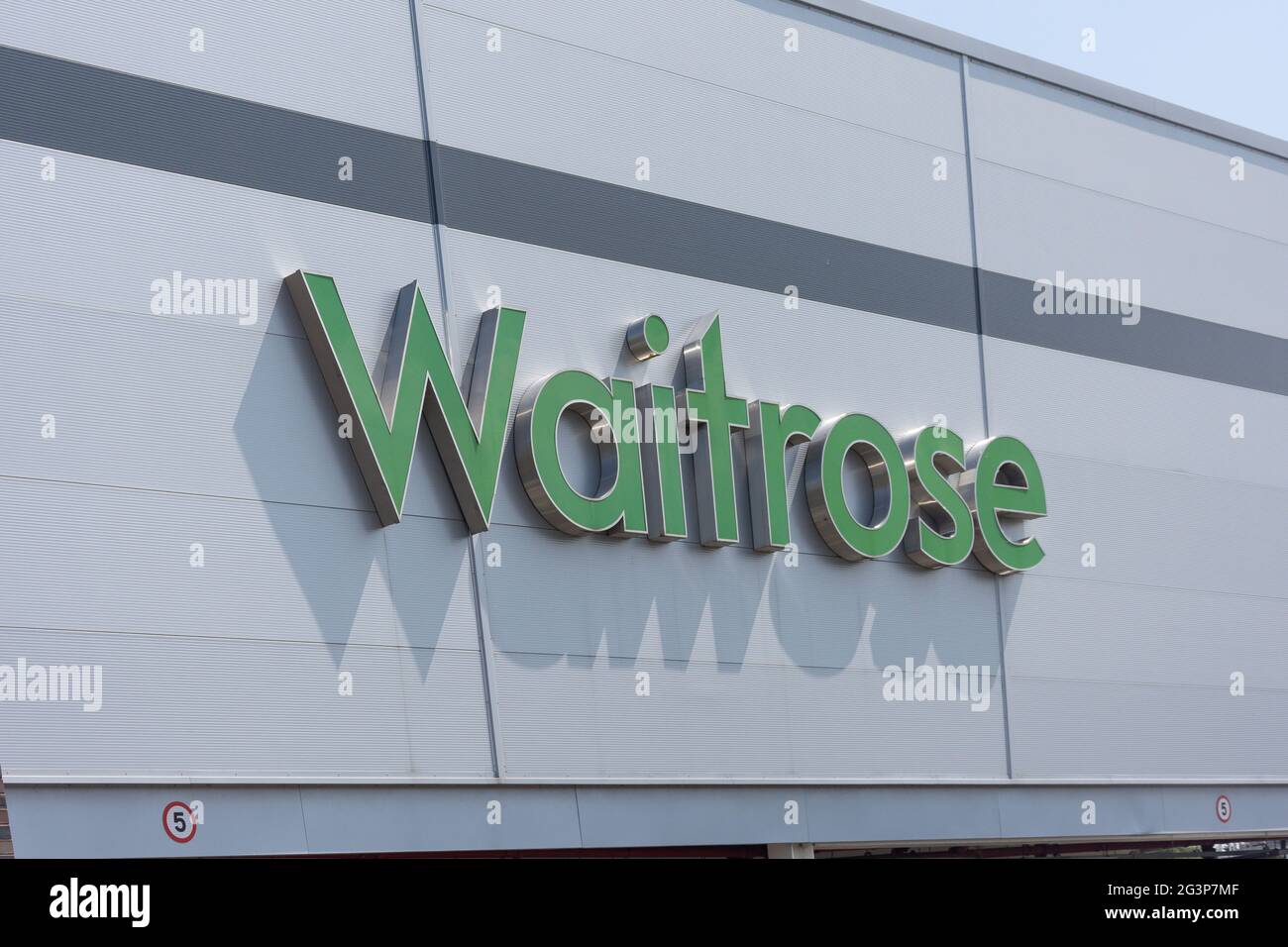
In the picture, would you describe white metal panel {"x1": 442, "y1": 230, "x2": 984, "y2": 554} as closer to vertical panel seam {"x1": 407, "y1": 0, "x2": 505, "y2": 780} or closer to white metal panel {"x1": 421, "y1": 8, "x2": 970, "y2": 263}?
vertical panel seam {"x1": 407, "y1": 0, "x2": 505, "y2": 780}

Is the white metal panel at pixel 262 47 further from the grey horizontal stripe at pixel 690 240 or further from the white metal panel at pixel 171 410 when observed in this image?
the white metal panel at pixel 171 410

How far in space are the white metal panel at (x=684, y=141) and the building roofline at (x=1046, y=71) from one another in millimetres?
1154

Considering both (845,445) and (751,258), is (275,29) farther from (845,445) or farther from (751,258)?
(845,445)

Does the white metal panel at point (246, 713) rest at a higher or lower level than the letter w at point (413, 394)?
lower

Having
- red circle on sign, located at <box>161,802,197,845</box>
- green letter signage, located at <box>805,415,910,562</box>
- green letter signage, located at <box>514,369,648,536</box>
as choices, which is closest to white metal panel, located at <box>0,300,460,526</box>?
green letter signage, located at <box>514,369,648,536</box>

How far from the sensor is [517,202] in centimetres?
1174

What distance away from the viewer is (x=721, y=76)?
1336cm

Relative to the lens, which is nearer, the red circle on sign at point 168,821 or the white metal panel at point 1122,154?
the red circle on sign at point 168,821

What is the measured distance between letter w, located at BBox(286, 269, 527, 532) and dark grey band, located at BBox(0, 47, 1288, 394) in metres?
0.88

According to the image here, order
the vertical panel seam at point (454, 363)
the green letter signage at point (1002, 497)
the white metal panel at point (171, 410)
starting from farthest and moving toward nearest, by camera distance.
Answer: the green letter signage at point (1002, 497)
the vertical panel seam at point (454, 363)
the white metal panel at point (171, 410)

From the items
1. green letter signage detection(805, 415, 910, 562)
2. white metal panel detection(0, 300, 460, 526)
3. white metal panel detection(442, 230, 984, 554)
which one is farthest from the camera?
green letter signage detection(805, 415, 910, 562)

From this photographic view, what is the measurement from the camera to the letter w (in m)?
10.3

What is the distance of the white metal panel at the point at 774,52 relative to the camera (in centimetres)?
1237

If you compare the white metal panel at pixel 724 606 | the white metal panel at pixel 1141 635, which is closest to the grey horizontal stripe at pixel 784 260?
the white metal panel at pixel 724 606
